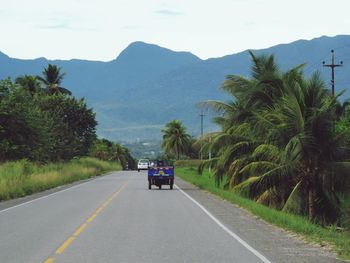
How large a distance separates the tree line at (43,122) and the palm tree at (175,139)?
12856 millimetres

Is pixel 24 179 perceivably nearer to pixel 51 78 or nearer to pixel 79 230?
pixel 79 230

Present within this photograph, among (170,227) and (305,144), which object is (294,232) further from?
(305,144)

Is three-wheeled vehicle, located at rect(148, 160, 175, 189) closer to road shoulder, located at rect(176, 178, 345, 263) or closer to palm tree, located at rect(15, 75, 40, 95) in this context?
road shoulder, located at rect(176, 178, 345, 263)

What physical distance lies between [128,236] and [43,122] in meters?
37.5

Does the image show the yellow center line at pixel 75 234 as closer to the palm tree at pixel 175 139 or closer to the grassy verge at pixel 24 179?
the grassy verge at pixel 24 179

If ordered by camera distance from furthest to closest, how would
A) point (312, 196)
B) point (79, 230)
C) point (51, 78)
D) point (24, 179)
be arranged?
point (51, 78) → point (24, 179) → point (312, 196) → point (79, 230)

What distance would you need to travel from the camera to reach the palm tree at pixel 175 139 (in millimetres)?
120562

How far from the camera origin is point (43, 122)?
50.4 meters

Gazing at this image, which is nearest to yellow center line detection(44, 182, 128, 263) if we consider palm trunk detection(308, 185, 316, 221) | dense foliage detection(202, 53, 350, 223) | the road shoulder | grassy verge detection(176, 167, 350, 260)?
the road shoulder

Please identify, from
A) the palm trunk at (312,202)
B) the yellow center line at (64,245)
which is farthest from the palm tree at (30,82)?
the yellow center line at (64,245)

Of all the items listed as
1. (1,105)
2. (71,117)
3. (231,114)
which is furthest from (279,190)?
(71,117)

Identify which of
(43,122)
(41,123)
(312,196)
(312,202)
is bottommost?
(312,202)

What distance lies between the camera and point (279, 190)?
85.0ft

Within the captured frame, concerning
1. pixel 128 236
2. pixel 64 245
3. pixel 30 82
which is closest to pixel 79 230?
pixel 128 236
